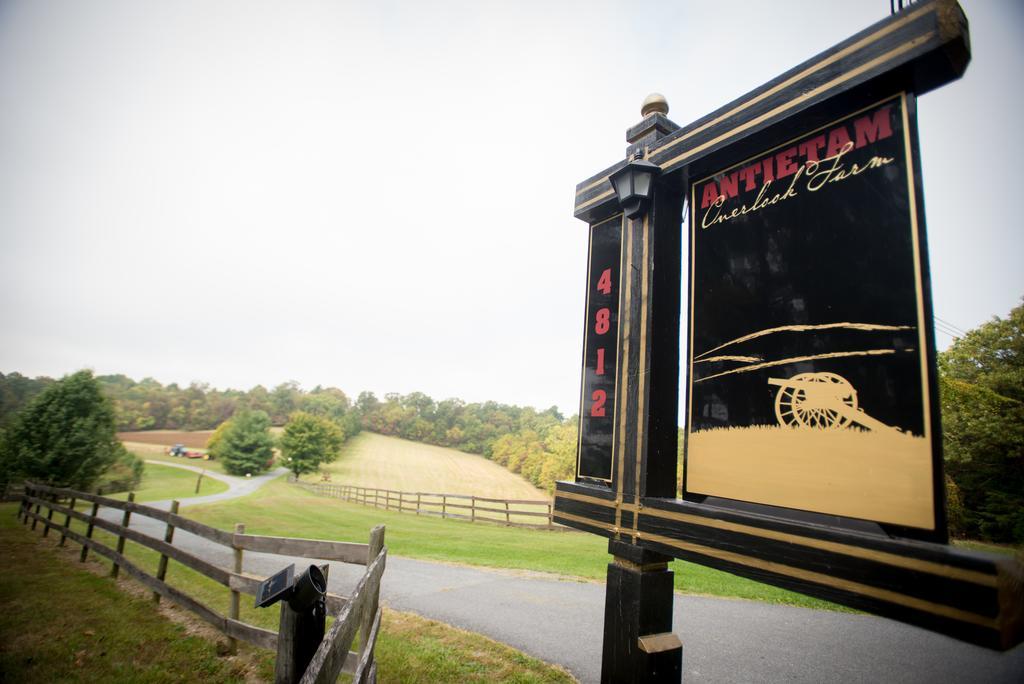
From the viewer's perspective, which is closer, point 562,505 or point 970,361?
point 562,505

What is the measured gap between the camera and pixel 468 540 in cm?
1419

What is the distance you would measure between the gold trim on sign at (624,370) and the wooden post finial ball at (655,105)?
97cm

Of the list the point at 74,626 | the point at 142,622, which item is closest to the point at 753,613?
the point at 142,622

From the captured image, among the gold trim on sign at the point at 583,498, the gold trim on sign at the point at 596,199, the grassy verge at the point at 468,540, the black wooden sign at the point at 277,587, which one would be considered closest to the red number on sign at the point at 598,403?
the gold trim on sign at the point at 583,498

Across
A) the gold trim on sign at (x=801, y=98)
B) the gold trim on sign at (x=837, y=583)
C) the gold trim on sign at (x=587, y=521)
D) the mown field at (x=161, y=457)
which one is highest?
the gold trim on sign at (x=801, y=98)

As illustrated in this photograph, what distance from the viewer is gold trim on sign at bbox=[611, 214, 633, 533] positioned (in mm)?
2949

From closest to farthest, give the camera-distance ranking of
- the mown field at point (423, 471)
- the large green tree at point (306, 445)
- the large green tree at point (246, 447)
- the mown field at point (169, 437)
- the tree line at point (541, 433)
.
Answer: the tree line at point (541, 433) < the mown field at point (423, 471) < the large green tree at point (306, 445) < the large green tree at point (246, 447) < the mown field at point (169, 437)

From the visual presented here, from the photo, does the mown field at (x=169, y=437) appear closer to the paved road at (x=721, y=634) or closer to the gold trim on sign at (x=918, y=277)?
the paved road at (x=721, y=634)

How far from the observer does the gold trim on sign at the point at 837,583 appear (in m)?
1.53

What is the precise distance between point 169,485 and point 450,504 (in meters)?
39.7

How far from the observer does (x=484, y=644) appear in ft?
17.3

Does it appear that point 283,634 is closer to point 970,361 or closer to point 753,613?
point 753,613

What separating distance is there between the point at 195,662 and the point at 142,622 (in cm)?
181

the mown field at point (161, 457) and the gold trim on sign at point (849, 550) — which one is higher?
the gold trim on sign at point (849, 550)
